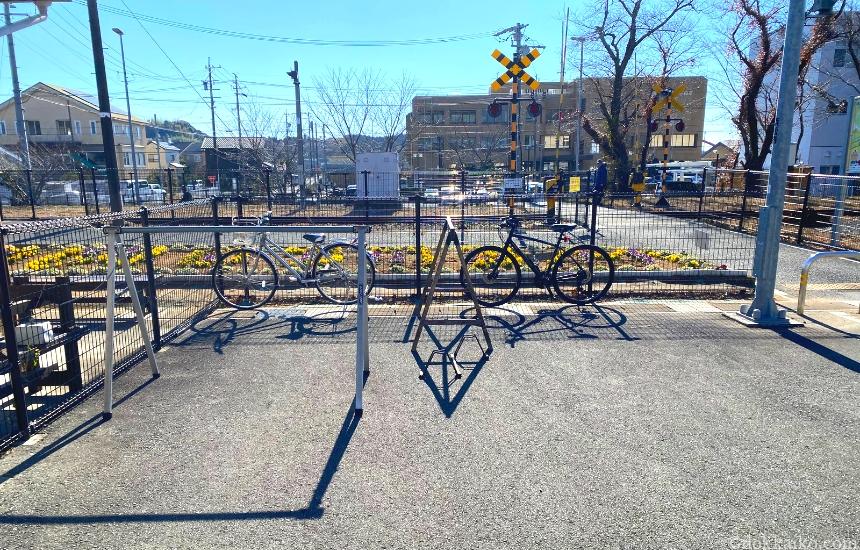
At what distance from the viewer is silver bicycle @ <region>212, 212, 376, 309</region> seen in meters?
7.02

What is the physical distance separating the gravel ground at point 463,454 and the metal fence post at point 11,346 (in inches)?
8.2

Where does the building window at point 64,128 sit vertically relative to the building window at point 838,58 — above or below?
below

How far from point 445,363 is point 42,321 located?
3.96 metres

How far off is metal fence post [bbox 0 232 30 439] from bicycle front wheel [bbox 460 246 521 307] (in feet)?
15.6

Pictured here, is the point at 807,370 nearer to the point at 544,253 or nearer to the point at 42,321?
the point at 544,253

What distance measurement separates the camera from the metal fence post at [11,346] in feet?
11.8

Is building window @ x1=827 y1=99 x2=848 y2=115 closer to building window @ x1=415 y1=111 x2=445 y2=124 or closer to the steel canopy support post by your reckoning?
the steel canopy support post

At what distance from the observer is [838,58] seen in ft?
128

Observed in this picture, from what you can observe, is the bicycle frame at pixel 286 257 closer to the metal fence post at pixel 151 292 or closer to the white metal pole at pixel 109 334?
the metal fence post at pixel 151 292

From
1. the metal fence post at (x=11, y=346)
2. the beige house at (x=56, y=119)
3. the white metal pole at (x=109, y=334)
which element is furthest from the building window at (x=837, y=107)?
the beige house at (x=56, y=119)

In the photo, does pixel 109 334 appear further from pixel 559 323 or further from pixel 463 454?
pixel 559 323

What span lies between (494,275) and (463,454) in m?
3.89

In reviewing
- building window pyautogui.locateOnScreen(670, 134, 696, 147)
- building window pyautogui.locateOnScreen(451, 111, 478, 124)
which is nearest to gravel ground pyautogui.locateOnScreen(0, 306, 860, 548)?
building window pyautogui.locateOnScreen(451, 111, 478, 124)

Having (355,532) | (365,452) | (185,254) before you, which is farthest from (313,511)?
(185,254)
